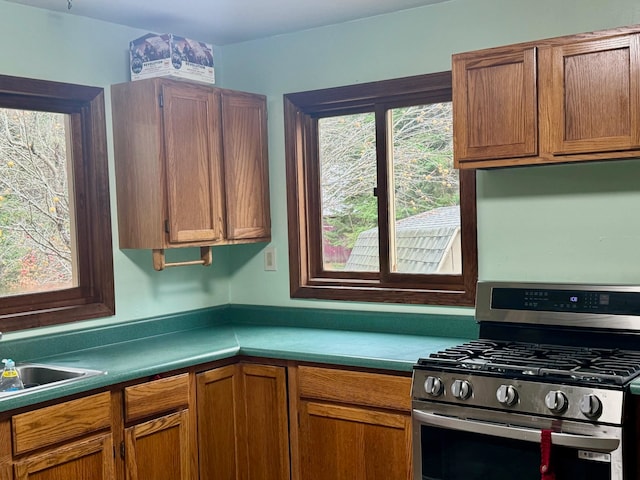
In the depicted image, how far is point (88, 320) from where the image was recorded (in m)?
3.18

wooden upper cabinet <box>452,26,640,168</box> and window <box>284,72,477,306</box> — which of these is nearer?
wooden upper cabinet <box>452,26,640,168</box>

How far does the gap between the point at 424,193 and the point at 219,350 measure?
1139 mm

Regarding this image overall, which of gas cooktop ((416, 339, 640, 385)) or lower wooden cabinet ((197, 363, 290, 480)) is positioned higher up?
gas cooktop ((416, 339, 640, 385))

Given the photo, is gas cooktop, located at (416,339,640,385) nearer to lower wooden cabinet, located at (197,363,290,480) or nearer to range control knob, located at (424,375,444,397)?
range control knob, located at (424,375,444,397)

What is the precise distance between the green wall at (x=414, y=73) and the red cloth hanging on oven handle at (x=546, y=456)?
82cm

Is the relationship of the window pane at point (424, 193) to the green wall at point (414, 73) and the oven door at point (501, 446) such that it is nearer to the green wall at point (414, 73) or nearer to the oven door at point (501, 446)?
the green wall at point (414, 73)

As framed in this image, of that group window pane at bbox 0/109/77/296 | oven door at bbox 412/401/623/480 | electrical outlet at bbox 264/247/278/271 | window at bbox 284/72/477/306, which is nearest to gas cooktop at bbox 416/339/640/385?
oven door at bbox 412/401/623/480

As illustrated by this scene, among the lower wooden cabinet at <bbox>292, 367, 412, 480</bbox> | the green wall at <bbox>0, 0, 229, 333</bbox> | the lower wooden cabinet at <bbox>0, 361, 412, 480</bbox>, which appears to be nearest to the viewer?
the lower wooden cabinet at <bbox>0, 361, 412, 480</bbox>

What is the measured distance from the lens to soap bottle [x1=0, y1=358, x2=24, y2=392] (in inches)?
104

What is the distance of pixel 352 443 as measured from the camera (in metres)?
2.88

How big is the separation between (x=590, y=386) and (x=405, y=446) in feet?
2.48

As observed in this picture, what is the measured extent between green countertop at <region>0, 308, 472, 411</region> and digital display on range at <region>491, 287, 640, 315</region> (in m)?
0.30

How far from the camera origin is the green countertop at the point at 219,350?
106 inches

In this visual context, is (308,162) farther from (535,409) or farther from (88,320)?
(535,409)
